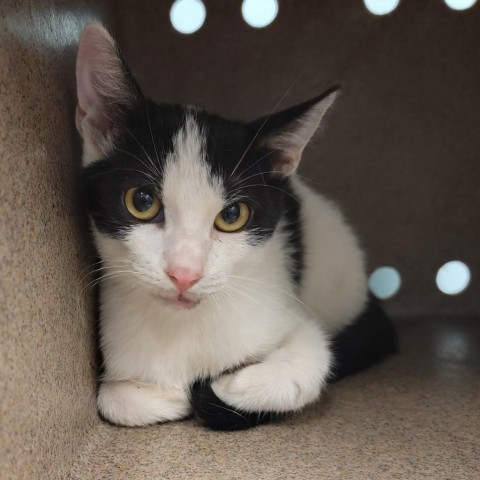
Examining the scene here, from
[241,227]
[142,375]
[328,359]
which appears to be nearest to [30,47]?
[241,227]

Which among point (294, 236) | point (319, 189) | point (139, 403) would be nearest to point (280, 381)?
point (139, 403)

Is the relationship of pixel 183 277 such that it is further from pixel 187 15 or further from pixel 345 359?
pixel 187 15

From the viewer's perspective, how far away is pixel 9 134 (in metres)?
0.94

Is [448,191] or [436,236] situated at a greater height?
[448,191]

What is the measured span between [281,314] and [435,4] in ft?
3.83

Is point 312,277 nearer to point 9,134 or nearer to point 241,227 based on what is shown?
point 241,227

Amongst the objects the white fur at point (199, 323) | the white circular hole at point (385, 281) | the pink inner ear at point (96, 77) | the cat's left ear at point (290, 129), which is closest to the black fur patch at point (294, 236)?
the white fur at point (199, 323)

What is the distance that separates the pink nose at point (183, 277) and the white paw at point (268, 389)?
0.30 m

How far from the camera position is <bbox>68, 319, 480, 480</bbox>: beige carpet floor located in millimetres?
1112

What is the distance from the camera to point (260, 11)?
2.01 m

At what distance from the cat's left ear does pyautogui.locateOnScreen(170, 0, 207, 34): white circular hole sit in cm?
83

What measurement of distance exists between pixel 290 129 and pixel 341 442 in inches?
24.9

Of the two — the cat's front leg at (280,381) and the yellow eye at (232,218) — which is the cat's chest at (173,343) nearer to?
the cat's front leg at (280,381)

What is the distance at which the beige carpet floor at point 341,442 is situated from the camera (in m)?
1.11
